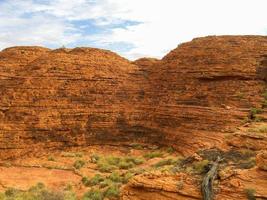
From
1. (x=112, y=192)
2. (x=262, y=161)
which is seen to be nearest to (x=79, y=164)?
(x=112, y=192)

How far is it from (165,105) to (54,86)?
266 inches

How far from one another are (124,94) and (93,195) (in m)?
13.9

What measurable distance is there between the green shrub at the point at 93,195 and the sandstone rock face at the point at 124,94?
26.3 feet

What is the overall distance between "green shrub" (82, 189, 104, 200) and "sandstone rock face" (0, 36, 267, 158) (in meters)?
8.02

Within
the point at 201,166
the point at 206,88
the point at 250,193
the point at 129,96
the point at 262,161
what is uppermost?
the point at 206,88

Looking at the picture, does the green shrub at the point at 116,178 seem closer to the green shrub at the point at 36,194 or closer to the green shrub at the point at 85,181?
the green shrub at the point at 85,181

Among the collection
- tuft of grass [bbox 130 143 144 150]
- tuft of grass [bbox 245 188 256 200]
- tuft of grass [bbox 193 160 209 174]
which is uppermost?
tuft of grass [bbox 193 160 209 174]

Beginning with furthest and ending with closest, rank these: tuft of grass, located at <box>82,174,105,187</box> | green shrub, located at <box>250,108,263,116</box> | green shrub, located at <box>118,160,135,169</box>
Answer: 1. green shrub, located at <box>250,108,263,116</box>
2. green shrub, located at <box>118,160,135,169</box>
3. tuft of grass, located at <box>82,174,105,187</box>

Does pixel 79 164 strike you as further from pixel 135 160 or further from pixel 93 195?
pixel 93 195

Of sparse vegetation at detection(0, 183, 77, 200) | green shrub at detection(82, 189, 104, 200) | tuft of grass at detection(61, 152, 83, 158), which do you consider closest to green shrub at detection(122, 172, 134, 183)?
green shrub at detection(82, 189, 104, 200)

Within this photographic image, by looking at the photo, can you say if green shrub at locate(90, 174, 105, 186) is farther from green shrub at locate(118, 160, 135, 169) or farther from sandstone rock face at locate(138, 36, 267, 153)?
sandstone rock face at locate(138, 36, 267, 153)

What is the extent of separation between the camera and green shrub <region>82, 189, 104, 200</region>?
16.9 meters

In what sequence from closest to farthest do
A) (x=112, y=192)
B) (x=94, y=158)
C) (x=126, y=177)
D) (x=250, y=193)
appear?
1. (x=250, y=193)
2. (x=112, y=192)
3. (x=126, y=177)
4. (x=94, y=158)

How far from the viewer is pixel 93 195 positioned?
17.3 metres
